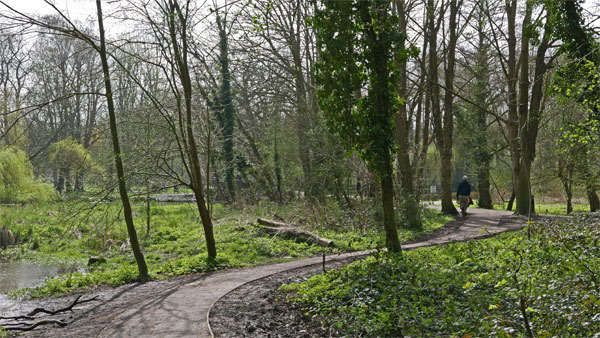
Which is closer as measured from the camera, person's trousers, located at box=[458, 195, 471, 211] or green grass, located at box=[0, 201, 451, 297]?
green grass, located at box=[0, 201, 451, 297]

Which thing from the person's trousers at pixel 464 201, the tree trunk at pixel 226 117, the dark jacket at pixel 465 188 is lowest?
the person's trousers at pixel 464 201

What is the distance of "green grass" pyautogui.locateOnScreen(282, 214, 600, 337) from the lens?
5613 millimetres

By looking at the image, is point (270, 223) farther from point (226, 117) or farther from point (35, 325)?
point (35, 325)

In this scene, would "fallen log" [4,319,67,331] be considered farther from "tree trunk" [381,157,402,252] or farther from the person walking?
the person walking

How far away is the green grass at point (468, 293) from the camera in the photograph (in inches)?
221

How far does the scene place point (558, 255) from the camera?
8.34m

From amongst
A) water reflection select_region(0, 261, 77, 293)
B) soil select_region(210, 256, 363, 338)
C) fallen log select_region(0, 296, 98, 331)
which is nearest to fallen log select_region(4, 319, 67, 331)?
fallen log select_region(0, 296, 98, 331)

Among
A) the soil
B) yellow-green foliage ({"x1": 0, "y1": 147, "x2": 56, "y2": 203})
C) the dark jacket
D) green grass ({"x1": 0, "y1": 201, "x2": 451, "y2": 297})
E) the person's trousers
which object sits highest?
yellow-green foliage ({"x1": 0, "y1": 147, "x2": 56, "y2": 203})

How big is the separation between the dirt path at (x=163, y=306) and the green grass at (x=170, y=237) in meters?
1.16

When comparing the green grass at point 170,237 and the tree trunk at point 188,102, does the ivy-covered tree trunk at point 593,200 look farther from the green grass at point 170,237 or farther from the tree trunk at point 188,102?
the tree trunk at point 188,102

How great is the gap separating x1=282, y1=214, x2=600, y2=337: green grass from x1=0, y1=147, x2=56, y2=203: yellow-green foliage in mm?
21026

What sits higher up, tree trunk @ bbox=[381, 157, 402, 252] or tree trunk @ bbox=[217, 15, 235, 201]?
tree trunk @ bbox=[217, 15, 235, 201]

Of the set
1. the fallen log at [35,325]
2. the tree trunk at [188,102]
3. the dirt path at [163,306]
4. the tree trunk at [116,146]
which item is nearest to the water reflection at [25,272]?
the dirt path at [163,306]

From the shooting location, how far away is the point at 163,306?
29.6ft
